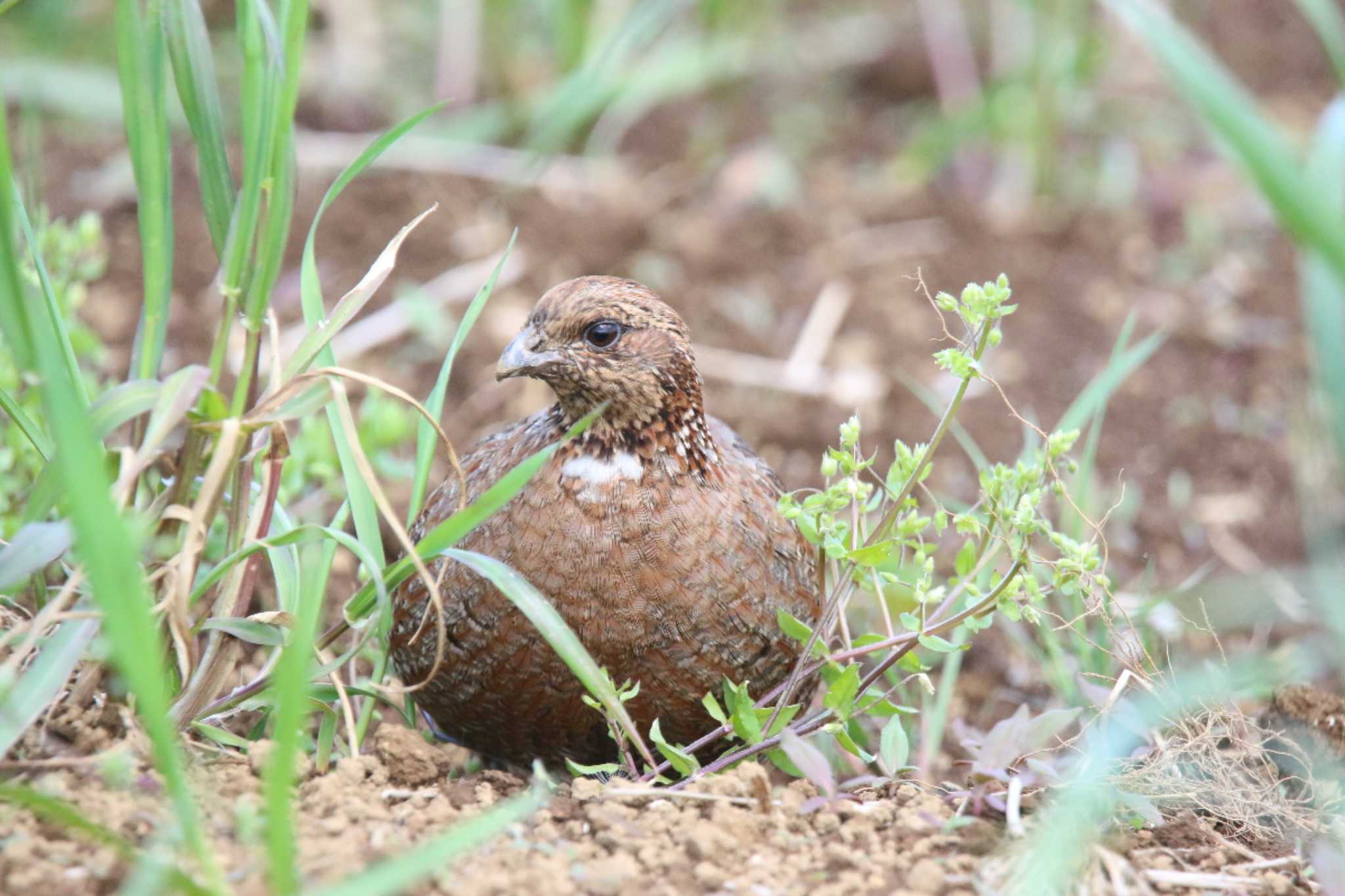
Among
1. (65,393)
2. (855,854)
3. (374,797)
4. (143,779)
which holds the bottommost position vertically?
(855,854)

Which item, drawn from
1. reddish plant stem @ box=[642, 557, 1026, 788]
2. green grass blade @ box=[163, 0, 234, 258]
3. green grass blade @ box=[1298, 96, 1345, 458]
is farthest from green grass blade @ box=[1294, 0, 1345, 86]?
green grass blade @ box=[163, 0, 234, 258]

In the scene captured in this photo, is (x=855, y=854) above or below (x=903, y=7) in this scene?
below

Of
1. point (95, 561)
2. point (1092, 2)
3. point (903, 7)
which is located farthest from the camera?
point (903, 7)

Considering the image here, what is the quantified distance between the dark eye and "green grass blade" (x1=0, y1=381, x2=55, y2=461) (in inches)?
41.9

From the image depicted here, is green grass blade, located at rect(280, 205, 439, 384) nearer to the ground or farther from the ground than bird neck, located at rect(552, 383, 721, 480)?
farther from the ground

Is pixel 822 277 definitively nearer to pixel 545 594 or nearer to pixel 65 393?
pixel 545 594

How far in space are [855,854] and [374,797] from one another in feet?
2.72

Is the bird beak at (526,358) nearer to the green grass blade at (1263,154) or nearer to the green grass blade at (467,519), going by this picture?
the green grass blade at (467,519)

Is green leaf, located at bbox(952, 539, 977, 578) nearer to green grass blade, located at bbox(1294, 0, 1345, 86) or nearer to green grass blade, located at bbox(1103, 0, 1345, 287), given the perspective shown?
green grass blade, located at bbox(1103, 0, 1345, 287)

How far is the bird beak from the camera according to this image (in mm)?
2980

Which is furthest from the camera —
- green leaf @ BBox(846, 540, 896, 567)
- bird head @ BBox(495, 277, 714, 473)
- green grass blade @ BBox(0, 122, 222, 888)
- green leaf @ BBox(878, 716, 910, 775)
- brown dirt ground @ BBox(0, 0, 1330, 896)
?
brown dirt ground @ BBox(0, 0, 1330, 896)

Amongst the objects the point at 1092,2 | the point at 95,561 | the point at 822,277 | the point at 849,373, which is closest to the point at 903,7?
the point at 1092,2

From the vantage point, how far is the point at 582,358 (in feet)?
9.81

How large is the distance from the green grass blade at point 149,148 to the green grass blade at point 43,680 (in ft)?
1.80
